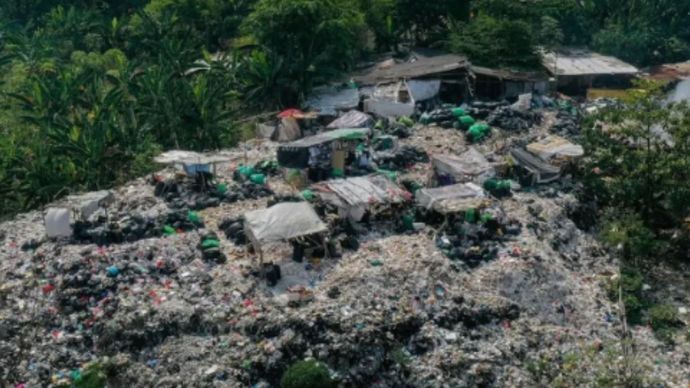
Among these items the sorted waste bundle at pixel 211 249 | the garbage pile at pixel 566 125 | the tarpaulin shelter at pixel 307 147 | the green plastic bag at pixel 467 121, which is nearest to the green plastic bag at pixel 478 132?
the green plastic bag at pixel 467 121

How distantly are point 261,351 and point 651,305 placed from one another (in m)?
9.60

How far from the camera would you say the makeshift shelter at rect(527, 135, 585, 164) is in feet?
77.3

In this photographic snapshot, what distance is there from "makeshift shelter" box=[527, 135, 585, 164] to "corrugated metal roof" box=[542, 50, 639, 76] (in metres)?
12.0

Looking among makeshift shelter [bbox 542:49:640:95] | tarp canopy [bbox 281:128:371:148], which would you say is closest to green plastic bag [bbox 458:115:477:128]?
tarp canopy [bbox 281:128:371:148]

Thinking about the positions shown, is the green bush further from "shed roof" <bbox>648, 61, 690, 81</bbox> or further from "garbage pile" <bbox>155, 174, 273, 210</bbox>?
"shed roof" <bbox>648, 61, 690, 81</bbox>

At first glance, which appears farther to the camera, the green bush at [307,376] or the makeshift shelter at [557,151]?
the makeshift shelter at [557,151]

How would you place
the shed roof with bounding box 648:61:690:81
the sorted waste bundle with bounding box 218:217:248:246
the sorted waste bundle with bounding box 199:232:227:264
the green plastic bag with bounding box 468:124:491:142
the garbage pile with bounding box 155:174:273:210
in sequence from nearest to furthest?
the sorted waste bundle with bounding box 199:232:227:264, the sorted waste bundle with bounding box 218:217:248:246, the garbage pile with bounding box 155:174:273:210, the green plastic bag with bounding box 468:124:491:142, the shed roof with bounding box 648:61:690:81

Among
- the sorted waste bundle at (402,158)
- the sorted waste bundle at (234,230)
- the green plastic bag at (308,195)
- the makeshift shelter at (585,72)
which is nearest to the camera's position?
the sorted waste bundle at (234,230)

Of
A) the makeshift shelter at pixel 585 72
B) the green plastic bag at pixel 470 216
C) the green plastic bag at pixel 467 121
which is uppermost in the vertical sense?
the green plastic bag at pixel 470 216

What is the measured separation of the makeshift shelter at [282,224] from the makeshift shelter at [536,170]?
761cm

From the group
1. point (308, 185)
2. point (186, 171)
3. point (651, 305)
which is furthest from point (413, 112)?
point (651, 305)

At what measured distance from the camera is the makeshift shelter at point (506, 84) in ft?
104

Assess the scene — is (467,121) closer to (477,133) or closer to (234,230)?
(477,133)

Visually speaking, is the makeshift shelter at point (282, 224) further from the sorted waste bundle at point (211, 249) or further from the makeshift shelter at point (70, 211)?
the makeshift shelter at point (70, 211)
